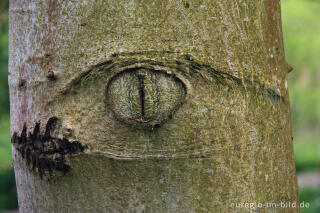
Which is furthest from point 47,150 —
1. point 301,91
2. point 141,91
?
point 301,91

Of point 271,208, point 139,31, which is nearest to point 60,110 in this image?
point 139,31

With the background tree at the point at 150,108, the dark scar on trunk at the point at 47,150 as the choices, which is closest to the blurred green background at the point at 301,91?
the background tree at the point at 150,108

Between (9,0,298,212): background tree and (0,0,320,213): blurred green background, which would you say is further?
(0,0,320,213): blurred green background

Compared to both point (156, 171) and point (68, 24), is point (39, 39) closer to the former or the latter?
point (68, 24)

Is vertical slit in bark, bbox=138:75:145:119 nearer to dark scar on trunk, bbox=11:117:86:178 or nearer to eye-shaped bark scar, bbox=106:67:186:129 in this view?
eye-shaped bark scar, bbox=106:67:186:129

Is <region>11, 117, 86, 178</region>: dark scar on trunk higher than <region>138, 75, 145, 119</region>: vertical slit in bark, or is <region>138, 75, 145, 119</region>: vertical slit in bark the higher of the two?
<region>138, 75, 145, 119</region>: vertical slit in bark

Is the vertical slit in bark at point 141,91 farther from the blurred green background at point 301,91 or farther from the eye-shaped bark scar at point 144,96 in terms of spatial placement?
the blurred green background at point 301,91

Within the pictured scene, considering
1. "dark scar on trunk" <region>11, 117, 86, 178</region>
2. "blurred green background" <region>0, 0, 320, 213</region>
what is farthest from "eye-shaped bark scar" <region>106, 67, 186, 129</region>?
"blurred green background" <region>0, 0, 320, 213</region>
